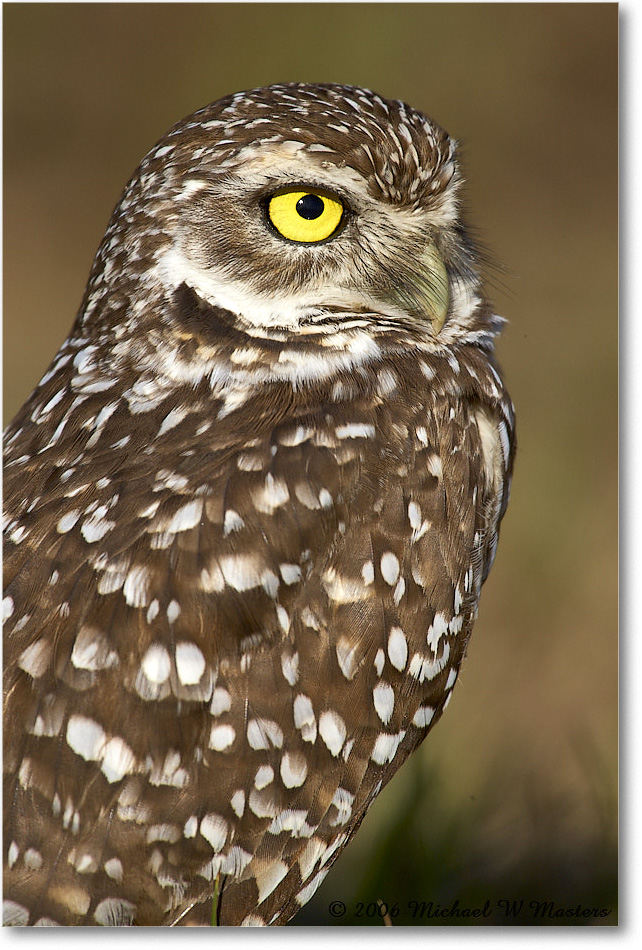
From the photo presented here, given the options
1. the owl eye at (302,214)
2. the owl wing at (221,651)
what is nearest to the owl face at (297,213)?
the owl eye at (302,214)

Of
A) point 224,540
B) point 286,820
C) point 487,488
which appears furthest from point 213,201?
point 286,820

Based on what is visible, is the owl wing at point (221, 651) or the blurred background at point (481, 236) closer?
the owl wing at point (221, 651)

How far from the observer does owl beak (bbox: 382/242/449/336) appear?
216cm

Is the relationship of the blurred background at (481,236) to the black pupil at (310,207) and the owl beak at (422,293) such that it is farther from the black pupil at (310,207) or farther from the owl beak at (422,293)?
the black pupil at (310,207)

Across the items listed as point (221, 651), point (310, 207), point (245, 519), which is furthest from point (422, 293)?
point (221, 651)

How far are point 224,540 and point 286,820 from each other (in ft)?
1.83

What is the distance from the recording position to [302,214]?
1976 millimetres

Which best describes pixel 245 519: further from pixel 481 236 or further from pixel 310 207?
pixel 481 236

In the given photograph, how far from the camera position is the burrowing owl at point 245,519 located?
1726 mm

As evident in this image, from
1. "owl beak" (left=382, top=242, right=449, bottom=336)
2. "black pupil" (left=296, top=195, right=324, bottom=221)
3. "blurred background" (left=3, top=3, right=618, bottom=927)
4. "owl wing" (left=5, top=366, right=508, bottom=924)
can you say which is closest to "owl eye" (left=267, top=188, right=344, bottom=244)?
"black pupil" (left=296, top=195, right=324, bottom=221)

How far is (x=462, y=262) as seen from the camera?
7.66 feet

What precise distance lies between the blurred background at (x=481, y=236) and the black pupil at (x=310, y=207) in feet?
1.92

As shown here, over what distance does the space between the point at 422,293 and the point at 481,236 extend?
1.26 ft

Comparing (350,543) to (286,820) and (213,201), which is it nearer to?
(286,820)
